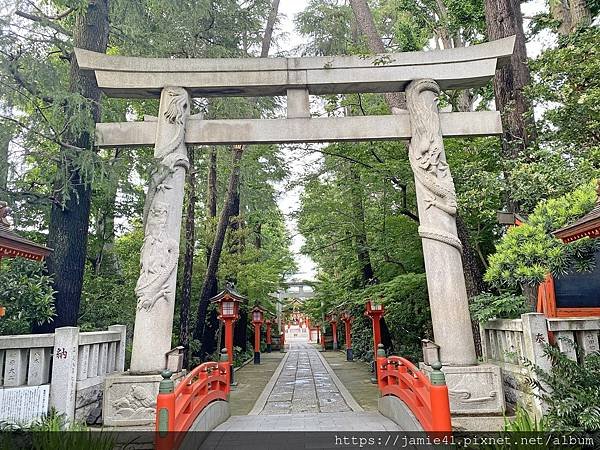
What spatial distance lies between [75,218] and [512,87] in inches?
347

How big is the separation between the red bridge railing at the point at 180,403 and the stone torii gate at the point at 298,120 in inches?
49.4

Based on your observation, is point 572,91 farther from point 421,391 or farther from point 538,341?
point 421,391

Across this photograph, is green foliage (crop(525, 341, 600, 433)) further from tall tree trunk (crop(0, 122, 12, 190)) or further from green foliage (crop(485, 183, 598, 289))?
Result: tall tree trunk (crop(0, 122, 12, 190))

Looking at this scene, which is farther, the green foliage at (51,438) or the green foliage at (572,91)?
the green foliage at (572,91)

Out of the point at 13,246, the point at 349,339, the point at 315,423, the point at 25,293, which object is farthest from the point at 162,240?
the point at 349,339

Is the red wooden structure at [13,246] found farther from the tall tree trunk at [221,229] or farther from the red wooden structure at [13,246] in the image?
the tall tree trunk at [221,229]

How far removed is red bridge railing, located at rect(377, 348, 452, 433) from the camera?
15.3 ft

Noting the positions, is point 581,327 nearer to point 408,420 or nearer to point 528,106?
point 408,420

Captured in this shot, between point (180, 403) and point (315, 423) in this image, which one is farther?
point (315, 423)

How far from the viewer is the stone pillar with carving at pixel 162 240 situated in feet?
21.3

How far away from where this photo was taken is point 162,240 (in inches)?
268

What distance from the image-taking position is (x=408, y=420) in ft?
18.7

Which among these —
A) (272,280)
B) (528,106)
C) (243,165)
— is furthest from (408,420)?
(272,280)

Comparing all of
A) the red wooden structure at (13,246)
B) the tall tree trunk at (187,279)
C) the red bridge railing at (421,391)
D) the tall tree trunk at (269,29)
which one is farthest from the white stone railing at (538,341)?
the tall tree trunk at (269,29)
